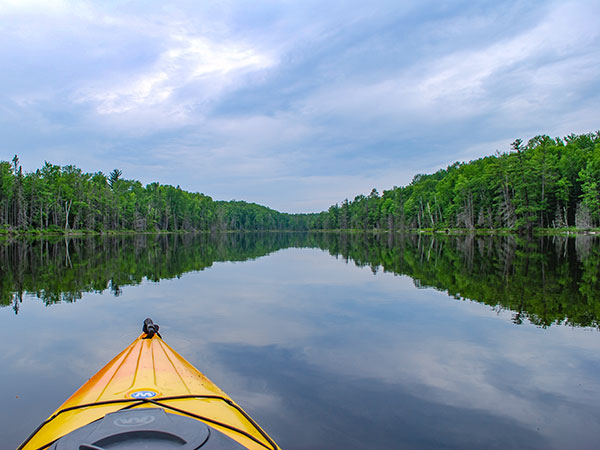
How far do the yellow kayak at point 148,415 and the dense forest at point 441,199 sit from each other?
61.7 metres

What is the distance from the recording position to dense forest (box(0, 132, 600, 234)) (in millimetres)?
57438

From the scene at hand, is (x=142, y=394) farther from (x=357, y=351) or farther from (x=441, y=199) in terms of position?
(x=441, y=199)

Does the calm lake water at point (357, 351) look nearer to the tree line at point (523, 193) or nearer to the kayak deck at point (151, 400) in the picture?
the kayak deck at point (151, 400)

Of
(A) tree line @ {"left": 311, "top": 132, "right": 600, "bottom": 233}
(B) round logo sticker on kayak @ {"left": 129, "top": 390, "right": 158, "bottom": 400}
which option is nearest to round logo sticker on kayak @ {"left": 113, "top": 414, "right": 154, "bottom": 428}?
(B) round logo sticker on kayak @ {"left": 129, "top": 390, "right": 158, "bottom": 400}

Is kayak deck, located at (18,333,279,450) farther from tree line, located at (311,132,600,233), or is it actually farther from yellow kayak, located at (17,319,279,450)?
tree line, located at (311,132,600,233)

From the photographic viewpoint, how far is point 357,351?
6.45m

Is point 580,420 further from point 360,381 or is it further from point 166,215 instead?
point 166,215

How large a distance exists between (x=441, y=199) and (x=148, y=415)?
9389cm

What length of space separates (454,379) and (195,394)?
141 inches

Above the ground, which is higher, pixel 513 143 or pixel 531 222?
pixel 513 143

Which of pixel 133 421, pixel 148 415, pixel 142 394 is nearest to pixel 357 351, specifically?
pixel 142 394

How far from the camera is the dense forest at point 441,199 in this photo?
57438 millimetres

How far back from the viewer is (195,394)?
11.9 ft

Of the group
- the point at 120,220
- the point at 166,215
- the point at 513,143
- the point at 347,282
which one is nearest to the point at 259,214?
the point at 166,215
